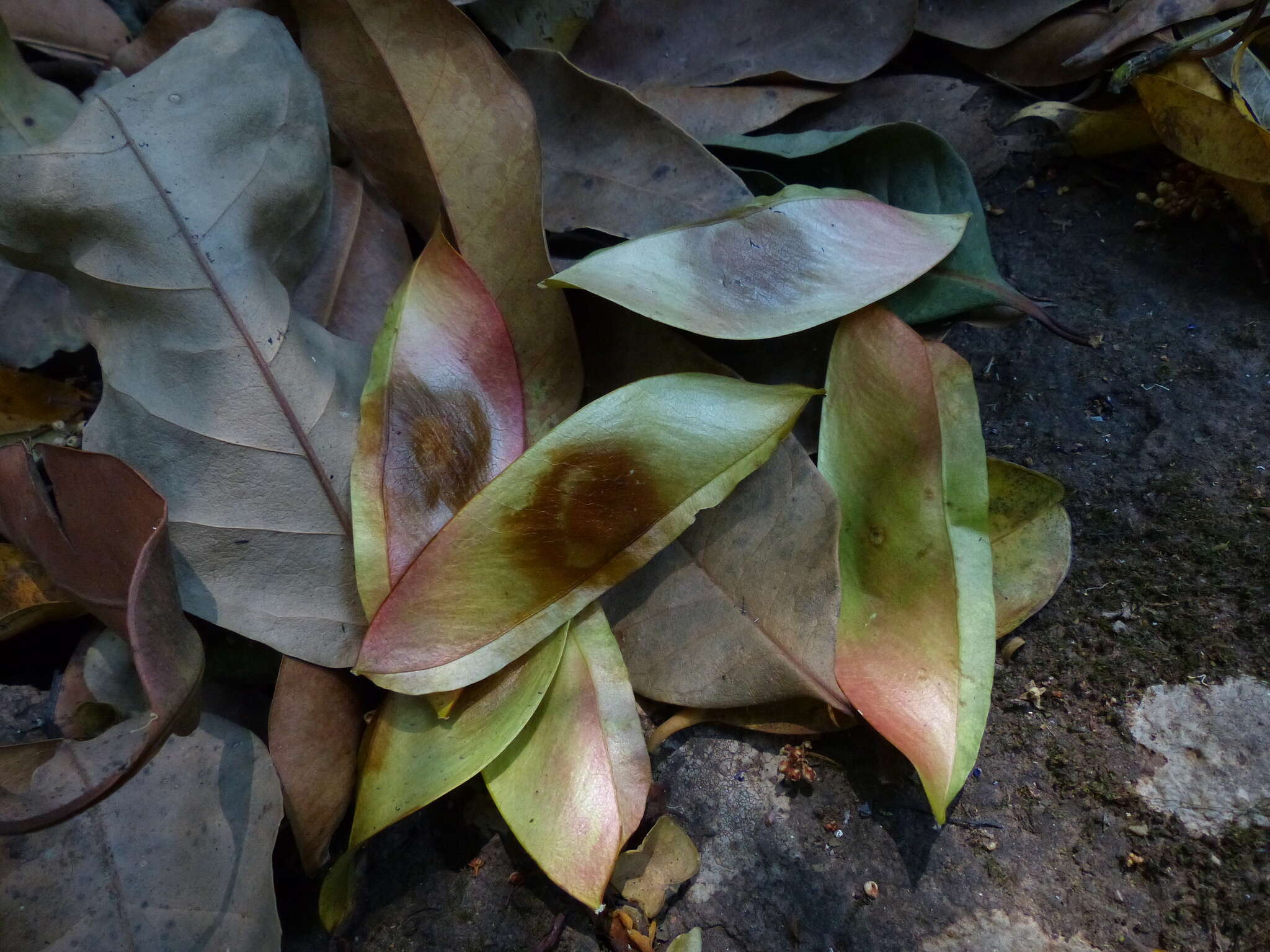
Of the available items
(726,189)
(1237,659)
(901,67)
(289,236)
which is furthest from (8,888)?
(901,67)

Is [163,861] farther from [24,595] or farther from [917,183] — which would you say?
[917,183]

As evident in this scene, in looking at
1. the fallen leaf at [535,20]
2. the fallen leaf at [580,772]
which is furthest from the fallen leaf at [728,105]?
the fallen leaf at [580,772]

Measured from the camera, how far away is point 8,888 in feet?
2.26

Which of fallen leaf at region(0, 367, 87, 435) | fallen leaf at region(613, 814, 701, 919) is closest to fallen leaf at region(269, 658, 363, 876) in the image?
fallen leaf at region(613, 814, 701, 919)

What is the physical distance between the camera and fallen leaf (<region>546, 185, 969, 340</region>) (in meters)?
0.72

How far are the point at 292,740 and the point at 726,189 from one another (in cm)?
67

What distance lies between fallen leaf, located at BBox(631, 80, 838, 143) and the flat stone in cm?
72

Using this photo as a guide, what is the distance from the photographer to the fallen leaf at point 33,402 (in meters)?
0.85

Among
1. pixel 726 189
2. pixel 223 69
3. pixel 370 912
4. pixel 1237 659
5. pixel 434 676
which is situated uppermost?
pixel 223 69

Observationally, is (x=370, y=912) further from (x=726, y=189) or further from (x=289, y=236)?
(x=726, y=189)

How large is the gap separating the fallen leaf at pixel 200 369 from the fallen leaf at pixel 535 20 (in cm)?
36

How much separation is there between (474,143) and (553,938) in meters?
0.73

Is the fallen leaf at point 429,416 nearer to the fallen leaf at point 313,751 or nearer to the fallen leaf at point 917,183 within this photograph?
the fallen leaf at point 313,751

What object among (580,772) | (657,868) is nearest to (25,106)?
(580,772)
